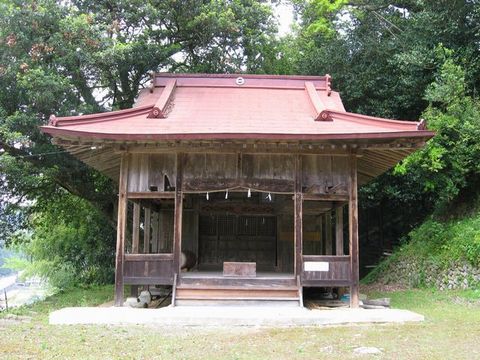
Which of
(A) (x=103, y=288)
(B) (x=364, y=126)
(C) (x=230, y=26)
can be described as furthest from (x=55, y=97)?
(B) (x=364, y=126)

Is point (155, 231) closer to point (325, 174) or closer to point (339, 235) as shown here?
point (339, 235)

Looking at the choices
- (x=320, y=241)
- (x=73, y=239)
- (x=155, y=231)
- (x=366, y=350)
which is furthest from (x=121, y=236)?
(x=73, y=239)

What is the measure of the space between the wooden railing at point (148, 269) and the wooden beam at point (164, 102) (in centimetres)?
338

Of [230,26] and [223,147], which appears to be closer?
[223,147]

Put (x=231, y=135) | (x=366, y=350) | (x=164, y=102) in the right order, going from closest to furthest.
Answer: (x=366, y=350)
(x=231, y=135)
(x=164, y=102)

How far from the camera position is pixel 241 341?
7867 millimetres

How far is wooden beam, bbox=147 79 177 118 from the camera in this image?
11.9 m

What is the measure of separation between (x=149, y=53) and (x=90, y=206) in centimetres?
845

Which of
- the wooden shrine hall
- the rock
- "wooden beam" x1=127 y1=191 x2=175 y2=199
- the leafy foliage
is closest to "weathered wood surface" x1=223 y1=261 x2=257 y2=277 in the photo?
the wooden shrine hall

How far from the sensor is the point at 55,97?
15.5m

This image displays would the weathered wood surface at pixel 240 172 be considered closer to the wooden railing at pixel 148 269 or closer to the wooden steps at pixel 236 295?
the wooden railing at pixel 148 269

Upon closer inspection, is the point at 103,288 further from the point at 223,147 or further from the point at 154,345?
the point at 154,345

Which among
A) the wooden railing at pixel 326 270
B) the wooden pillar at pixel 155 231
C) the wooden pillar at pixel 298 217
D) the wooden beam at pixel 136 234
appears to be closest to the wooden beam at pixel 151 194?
the wooden beam at pixel 136 234

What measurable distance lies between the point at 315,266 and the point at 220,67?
11352 mm
